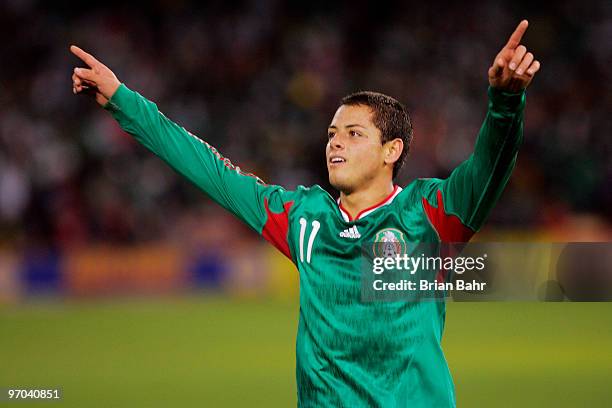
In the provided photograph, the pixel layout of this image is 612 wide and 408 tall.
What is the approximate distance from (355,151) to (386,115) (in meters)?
0.25

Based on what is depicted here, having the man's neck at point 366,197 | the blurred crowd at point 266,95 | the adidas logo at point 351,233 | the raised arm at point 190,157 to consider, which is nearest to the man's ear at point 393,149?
the man's neck at point 366,197

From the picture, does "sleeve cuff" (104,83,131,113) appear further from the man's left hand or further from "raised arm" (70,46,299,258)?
the man's left hand

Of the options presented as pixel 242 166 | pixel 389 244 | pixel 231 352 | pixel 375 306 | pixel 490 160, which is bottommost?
pixel 375 306

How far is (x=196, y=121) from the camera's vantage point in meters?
19.1

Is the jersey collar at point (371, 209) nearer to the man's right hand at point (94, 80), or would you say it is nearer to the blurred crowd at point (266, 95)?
the man's right hand at point (94, 80)

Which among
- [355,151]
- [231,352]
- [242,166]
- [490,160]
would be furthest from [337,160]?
[242,166]

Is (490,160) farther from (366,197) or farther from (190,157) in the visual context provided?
(190,157)

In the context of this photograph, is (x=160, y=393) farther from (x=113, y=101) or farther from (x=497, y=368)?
(x=113, y=101)

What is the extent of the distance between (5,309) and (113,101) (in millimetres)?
11528

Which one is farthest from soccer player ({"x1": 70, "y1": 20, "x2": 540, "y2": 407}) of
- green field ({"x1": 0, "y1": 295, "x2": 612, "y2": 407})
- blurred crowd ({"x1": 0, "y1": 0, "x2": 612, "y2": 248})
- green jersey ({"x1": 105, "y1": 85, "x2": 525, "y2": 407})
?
blurred crowd ({"x1": 0, "y1": 0, "x2": 612, "y2": 248})

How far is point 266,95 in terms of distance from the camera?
66.0ft

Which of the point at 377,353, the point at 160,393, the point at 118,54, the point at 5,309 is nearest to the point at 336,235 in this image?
the point at 377,353

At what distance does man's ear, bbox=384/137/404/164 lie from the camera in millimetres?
4387

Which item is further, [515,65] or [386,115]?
[386,115]
